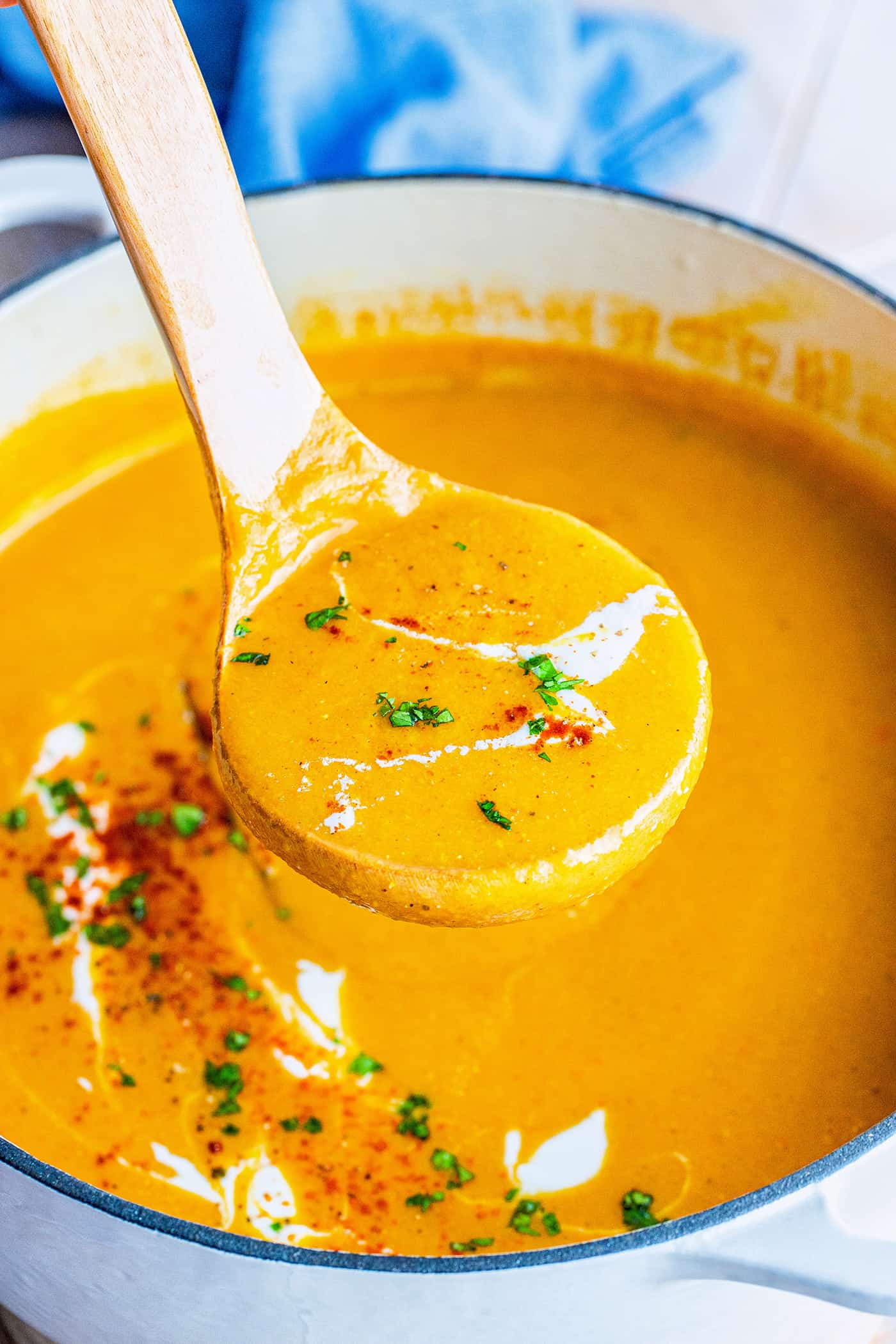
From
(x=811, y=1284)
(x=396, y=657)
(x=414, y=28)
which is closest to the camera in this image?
(x=811, y=1284)

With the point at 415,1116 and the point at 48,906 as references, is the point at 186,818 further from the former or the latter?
the point at 415,1116

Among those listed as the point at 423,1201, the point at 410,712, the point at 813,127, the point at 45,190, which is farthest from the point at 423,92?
the point at 423,1201

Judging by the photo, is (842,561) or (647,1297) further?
(842,561)

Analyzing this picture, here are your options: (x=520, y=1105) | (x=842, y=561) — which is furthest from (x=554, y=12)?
(x=520, y=1105)

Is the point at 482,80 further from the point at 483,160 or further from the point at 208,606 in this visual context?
the point at 208,606

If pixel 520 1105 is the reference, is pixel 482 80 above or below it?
above
